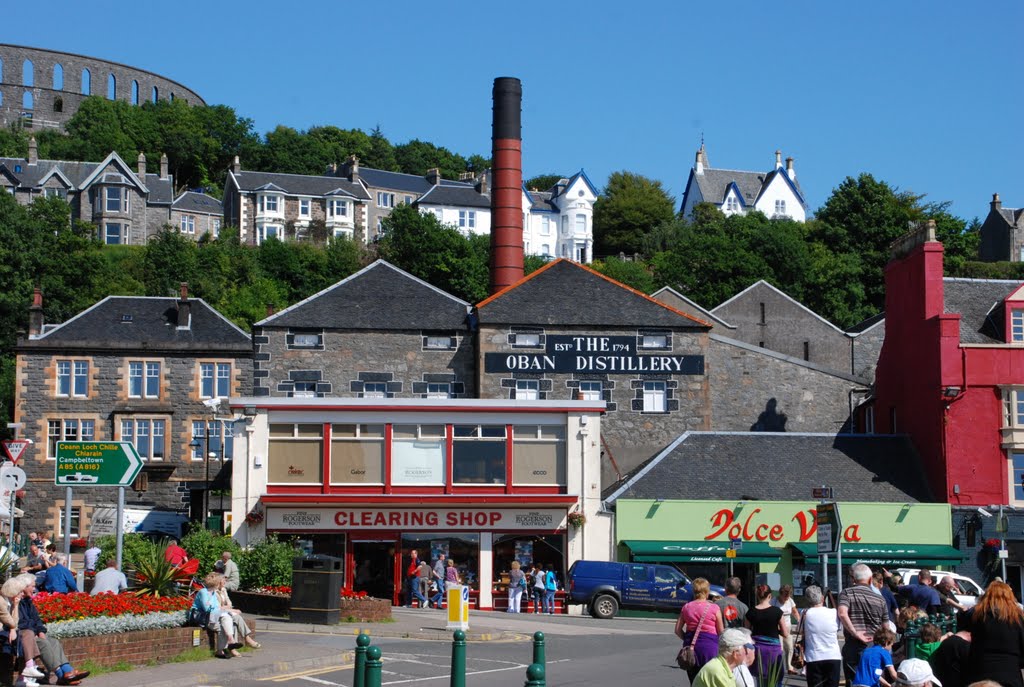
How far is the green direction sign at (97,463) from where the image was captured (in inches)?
795

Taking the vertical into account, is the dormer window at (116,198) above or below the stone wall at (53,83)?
below

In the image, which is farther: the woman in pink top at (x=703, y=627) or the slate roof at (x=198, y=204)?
the slate roof at (x=198, y=204)

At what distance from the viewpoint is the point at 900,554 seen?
4031 cm

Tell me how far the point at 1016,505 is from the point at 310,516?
793 inches

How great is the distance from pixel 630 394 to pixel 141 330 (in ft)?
74.5

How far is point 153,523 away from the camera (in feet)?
169

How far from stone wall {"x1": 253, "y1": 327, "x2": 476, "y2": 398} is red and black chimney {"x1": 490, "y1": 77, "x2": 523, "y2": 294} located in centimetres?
502

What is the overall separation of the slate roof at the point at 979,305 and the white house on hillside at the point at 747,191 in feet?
212

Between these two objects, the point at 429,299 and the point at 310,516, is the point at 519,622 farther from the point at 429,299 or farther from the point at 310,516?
the point at 429,299

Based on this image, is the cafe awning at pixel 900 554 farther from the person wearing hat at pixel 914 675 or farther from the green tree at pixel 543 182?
the green tree at pixel 543 182

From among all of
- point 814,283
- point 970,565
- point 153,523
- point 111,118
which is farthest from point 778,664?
point 111,118

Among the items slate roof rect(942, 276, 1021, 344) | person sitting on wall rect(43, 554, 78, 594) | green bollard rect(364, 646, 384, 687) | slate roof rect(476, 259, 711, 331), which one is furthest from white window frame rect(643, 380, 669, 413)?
green bollard rect(364, 646, 384, 687)

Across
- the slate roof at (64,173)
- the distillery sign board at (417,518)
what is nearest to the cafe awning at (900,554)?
the distillery sign board at (417,518)

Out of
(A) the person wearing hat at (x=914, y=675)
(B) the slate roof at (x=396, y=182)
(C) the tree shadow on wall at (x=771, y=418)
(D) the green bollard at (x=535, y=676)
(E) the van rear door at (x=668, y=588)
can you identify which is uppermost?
(B) the slate roof at (x=396, y=182)
